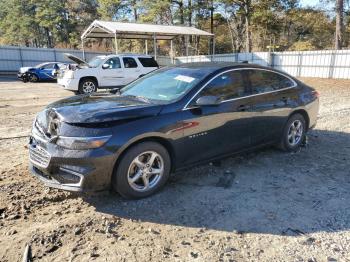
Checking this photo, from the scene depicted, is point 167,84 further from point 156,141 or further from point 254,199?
point 254,199

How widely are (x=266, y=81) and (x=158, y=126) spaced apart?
2.38 metres

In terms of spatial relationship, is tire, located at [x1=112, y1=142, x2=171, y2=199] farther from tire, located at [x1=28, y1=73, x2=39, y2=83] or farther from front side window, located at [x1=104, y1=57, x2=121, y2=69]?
tire, located at [x1=28, y1=73, x2=39, y2=83]

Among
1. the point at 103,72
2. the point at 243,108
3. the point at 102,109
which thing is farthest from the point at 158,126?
the point at 103,72

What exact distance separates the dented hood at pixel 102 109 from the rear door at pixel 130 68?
10.7 m

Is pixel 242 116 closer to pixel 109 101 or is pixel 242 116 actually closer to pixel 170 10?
pixel 109 101

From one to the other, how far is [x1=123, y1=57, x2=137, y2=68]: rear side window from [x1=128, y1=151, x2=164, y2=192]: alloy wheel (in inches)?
452

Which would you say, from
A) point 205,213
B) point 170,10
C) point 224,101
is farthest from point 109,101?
point 170,10

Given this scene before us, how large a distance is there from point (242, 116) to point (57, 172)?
2681mm

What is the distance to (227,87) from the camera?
4902 millimetres

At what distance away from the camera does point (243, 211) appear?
389 centimetres

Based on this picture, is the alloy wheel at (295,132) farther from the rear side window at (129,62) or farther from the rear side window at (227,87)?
the rear side window at (129,62)

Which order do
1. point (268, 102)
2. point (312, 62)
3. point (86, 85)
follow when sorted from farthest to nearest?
point (312, 62) < point (86, 85) < point (268, 102)

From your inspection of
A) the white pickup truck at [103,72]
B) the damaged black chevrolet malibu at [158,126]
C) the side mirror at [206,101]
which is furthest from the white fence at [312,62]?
the side mirror at [206,101]

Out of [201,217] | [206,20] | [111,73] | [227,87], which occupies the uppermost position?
[206,20]
